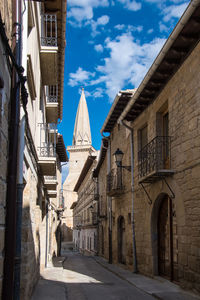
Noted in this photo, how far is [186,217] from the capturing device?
895 cm

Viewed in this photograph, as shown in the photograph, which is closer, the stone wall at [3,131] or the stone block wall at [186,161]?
the stone wall at [3,131]

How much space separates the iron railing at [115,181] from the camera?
637 inches

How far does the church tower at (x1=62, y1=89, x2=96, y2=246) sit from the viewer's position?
6062 cm

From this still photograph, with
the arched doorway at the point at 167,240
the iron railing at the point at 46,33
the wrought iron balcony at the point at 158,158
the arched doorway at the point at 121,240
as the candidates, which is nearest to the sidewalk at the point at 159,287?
the arched doorway at the point at 167,240

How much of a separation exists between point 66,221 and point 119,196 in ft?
147

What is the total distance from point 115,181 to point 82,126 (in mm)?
52128

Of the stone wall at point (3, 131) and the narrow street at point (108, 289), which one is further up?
the stone wall at point (3, 131)

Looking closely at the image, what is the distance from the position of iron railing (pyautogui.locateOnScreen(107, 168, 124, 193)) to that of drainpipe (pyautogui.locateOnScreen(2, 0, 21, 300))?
1178 centimetres

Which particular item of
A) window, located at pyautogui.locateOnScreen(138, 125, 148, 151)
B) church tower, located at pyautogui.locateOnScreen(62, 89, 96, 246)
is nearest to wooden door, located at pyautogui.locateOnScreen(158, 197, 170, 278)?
window, located at pyautogui.locateOnScreen(138, 125, 148, 151)

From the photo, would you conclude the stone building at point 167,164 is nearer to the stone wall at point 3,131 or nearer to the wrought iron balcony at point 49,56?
the wrought iron balcony at point 49,56

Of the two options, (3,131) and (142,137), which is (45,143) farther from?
(3,131)

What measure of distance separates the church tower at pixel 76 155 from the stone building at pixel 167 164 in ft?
145

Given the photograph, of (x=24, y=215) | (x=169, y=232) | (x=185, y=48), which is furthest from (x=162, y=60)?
(x=24, y=215)

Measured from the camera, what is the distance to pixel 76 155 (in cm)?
6450
